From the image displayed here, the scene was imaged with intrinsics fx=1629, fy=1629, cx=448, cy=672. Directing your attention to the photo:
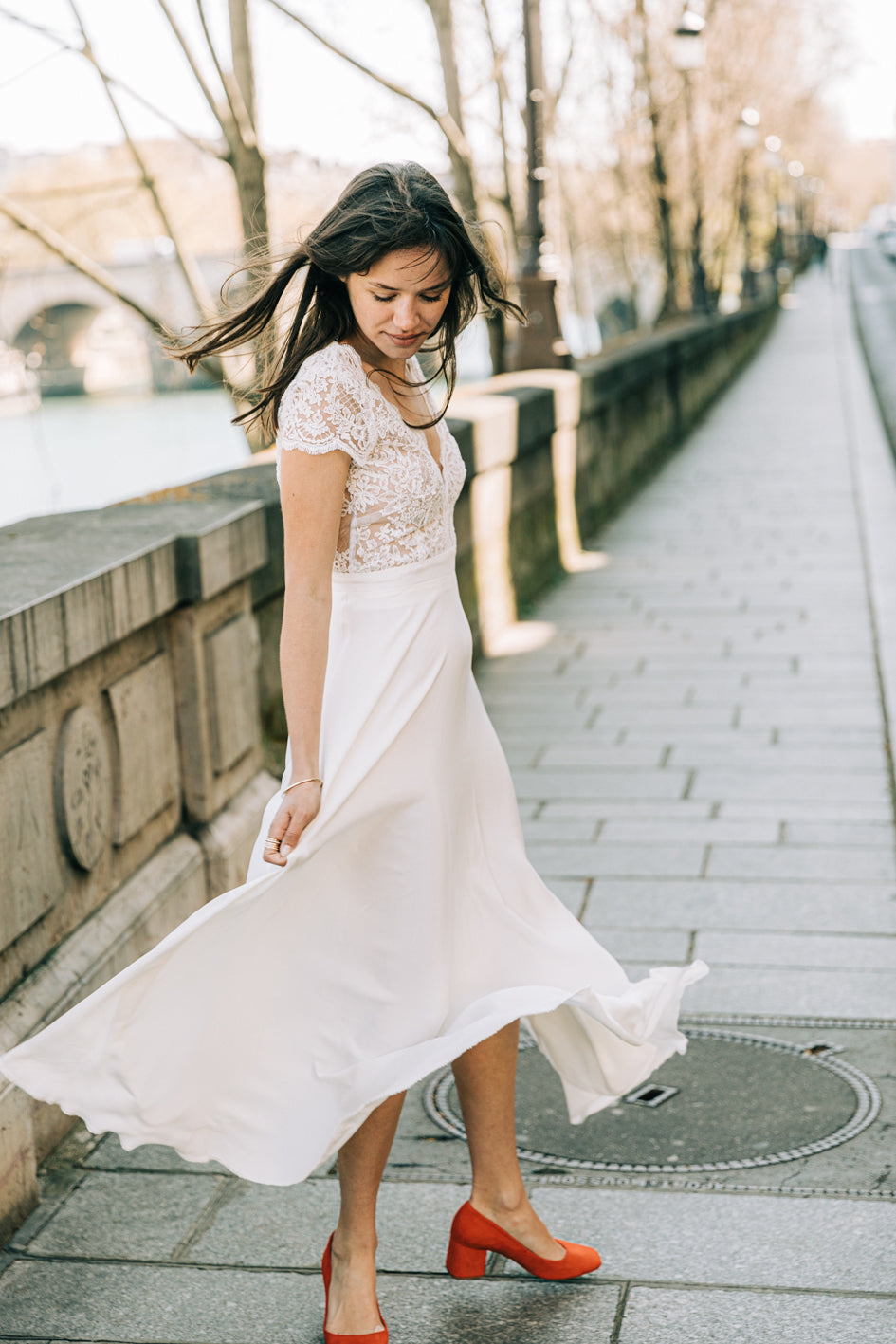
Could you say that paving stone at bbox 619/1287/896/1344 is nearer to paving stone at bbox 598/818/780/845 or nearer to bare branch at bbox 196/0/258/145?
paving stone at bbox 598/818/780/845

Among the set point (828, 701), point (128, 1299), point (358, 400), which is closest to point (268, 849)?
point (358, 400)

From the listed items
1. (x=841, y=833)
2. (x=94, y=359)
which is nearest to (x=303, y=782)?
(x=841, y=833)

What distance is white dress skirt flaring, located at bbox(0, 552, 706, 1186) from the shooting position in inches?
96.7

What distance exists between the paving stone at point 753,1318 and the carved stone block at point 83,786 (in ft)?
4.71

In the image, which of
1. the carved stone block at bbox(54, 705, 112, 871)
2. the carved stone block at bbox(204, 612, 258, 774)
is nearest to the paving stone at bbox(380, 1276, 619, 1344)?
the carved stone block at bbox(54, 705, 112, 871)

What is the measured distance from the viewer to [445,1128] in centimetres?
336

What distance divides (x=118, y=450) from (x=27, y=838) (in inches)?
981

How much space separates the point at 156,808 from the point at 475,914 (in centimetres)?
144

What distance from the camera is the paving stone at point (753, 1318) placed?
2.50m

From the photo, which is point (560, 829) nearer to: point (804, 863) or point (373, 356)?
point (804, 863)

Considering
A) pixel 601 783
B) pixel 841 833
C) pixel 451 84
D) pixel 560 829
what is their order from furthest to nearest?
pixel 451 84
pixel 601 783
pixel 560 829
pixel 841 833

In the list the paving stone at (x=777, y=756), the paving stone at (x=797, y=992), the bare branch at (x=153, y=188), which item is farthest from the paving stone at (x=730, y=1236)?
the bare branch at (x=153, y=188)

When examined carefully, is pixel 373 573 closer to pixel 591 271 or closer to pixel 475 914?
pixel 475 914

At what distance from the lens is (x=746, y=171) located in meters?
39.6
